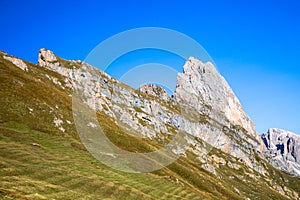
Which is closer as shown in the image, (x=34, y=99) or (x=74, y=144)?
(x=74, y=144)

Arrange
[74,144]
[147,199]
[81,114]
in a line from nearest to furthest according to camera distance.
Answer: [147,199], [74,144], [81,114]

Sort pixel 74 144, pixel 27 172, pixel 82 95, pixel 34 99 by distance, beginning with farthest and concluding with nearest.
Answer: pixel 82 95 < pixel 34 99 < pixel 74 144 < pixel 27 172

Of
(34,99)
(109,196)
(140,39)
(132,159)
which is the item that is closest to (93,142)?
(132,159)

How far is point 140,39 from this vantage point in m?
44.4

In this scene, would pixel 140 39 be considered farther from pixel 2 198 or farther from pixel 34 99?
pixel 34 99

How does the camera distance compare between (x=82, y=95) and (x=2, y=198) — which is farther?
(x=82, y=95)

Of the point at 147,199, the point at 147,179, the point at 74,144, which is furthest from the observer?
the point at 74,144

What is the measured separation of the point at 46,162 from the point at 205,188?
96.4m

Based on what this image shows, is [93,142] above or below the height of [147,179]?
above

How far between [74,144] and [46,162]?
3235 centimetres

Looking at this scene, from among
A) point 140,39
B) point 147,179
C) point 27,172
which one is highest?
point 140,39

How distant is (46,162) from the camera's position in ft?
175

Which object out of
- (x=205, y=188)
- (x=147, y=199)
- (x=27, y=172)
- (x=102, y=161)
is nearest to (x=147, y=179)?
A: (x=102, y=161)

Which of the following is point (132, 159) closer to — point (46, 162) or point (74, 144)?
point (74, 144)
